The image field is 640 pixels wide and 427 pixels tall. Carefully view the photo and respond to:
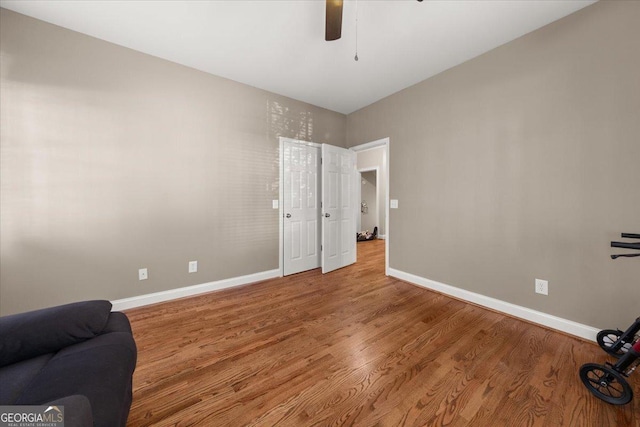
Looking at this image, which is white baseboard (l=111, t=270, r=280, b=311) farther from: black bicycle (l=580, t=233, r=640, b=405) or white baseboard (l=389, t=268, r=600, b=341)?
black bicycle (l=580, t=233, r=640, b=405)

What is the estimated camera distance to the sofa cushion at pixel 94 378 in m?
0.74

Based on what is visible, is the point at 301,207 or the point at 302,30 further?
the point at 301,207

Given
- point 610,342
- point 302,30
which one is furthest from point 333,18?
point 610,342

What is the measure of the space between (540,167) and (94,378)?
3.24m

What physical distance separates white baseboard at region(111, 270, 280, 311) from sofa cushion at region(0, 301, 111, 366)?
1622 millimetres

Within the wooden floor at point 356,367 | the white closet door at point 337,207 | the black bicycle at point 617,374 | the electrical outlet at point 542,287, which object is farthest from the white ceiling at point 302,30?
the wooden floor at point 356,367

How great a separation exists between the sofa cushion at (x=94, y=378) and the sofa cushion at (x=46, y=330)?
52mm

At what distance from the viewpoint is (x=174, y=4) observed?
6.24ft

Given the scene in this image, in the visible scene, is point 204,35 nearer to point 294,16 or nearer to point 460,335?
point 294,16

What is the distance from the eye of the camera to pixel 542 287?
2.14 meters

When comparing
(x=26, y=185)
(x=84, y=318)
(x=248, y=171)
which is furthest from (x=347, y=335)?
(x=26, y=185)

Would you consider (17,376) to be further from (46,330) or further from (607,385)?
(607,385)

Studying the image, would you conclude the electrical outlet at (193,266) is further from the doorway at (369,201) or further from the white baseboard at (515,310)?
the doorway at (369,201)

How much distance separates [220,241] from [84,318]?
6.43ft
